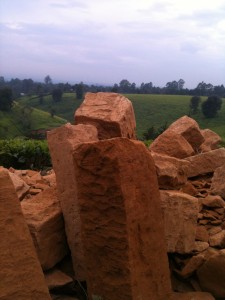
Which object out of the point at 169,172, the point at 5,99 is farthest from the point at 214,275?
the point at 5,99

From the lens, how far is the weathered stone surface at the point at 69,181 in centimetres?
438

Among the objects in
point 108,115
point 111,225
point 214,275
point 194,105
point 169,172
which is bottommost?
point 194,105

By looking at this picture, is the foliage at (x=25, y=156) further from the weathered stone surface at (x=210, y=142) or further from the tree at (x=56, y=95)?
the tree at (x=56, y=95)

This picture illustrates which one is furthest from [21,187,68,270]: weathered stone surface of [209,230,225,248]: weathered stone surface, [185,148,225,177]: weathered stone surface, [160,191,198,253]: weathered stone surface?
[185,148,225,177]: weathered stone surface

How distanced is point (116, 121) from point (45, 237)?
1881 millimetres

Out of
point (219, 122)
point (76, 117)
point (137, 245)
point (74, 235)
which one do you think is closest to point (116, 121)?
point (76, 117)

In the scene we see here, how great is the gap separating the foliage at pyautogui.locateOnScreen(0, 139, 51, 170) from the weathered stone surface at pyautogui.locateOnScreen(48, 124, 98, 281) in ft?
20.9

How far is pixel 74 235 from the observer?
4.43 meters

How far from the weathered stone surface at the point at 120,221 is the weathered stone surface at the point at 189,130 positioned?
11.4 feet

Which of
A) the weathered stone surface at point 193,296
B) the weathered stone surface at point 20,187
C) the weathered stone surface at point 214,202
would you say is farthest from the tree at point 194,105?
the weathered stone surface at point 193,296

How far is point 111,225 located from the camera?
3732mm

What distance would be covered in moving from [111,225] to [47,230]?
3.27 ft

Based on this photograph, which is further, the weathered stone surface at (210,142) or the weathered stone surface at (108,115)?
the weathered stone surface at (210,142)

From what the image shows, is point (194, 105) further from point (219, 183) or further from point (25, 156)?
point (219, 183)
